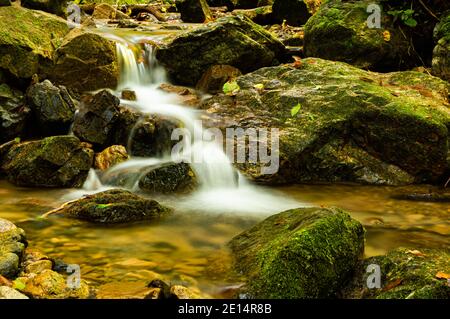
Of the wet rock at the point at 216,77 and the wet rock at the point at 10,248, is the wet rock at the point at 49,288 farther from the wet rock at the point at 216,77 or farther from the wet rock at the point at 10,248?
the wet rock at the point at 216,77

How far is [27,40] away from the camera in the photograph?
866 centimetres

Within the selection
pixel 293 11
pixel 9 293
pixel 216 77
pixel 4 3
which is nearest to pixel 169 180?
pixel 9 293

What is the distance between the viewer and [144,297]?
313 cm

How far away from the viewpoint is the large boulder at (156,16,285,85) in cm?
1055

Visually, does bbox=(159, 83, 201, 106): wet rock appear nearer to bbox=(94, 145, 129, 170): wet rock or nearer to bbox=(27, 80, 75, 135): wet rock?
bbox=(94, 145, 129, 170): wet rock

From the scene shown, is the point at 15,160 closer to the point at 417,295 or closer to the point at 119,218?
the point at 119,218

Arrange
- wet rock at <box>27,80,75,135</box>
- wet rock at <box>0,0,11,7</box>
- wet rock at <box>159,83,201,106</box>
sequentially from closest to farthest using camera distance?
wet rock at <box>27,80,75,135</box>
wet rock at <box>0,0,11,7</box>
wet rock at <box>159,83,201,106</box>

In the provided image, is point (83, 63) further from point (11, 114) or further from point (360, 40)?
→ point (360, 40)

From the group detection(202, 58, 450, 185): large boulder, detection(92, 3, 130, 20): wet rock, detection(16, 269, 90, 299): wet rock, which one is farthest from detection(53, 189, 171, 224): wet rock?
detection(92, 3, 130, 20): wet rock

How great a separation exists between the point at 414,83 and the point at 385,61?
6.28 ft

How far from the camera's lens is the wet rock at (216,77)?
398 inches

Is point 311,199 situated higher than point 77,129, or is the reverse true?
point 77,129

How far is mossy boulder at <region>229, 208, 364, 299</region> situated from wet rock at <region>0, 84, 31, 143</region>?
19.3 feet
